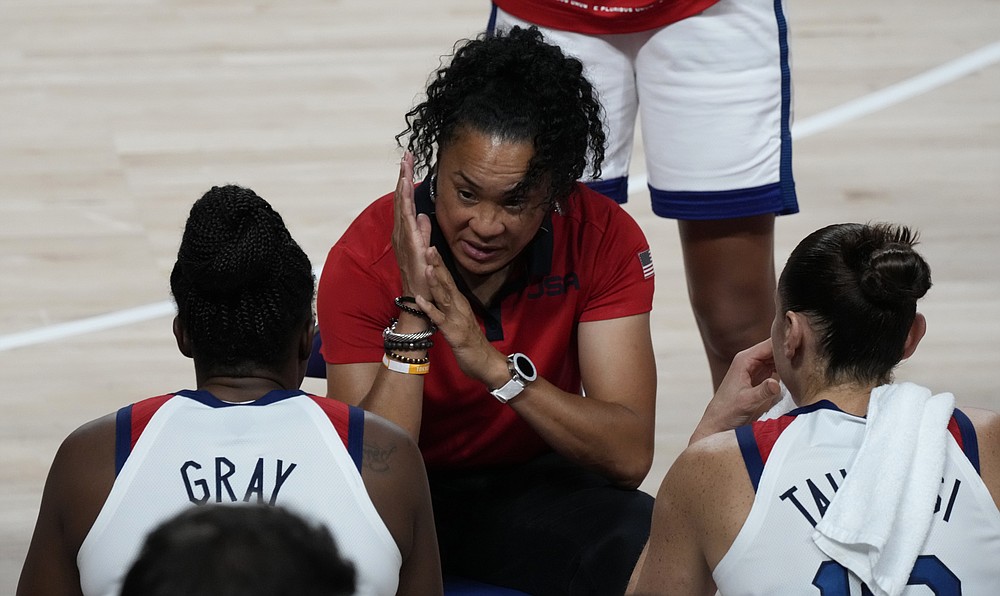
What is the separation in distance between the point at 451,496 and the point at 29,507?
1187mm

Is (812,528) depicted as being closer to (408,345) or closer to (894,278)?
(894,278)

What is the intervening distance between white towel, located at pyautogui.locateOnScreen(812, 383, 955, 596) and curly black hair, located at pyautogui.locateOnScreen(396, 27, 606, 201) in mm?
741

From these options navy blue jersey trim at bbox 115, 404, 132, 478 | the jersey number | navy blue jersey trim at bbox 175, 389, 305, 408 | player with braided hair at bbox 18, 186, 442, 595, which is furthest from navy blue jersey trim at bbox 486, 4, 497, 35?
the jersey number

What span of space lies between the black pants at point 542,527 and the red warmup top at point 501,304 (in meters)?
0.05

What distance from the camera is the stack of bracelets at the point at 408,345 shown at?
2152 mm

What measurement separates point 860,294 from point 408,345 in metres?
0.73

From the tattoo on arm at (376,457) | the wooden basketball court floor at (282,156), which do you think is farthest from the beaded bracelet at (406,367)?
the wooden basketball court floor at (282,156)

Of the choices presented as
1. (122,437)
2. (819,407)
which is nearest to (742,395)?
(819,407)

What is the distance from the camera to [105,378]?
3.52 m

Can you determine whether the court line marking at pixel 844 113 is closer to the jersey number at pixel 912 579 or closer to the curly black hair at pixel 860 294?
the curly black hair at pixel 860 294

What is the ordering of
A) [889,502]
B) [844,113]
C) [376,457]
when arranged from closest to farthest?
[889,502]
[376,457]
[844,113]

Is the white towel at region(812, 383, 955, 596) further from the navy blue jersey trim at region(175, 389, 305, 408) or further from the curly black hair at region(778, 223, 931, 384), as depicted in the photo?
the navy blue jersey trim at region(175, 389, 305, 408)

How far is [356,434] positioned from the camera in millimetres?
1729

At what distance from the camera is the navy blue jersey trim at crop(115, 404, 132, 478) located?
1.69 meters
